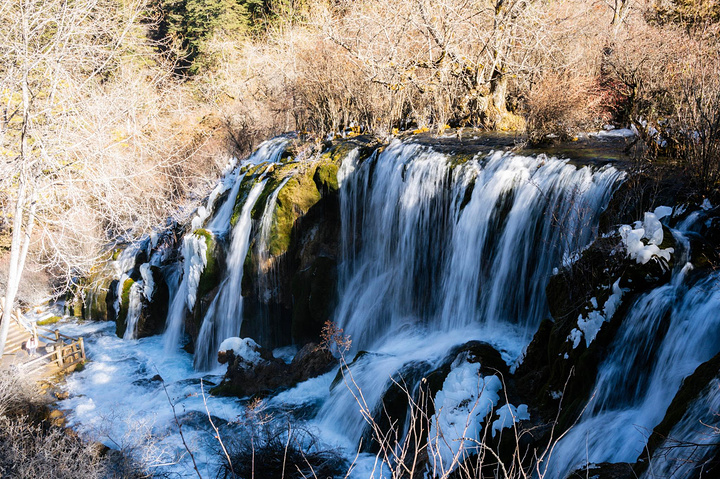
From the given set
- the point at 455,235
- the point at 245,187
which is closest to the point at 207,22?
the point at 245,187

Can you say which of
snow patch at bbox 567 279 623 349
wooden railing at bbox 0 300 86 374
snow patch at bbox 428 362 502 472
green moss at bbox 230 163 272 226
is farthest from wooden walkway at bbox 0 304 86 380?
snow patch at bbox 567 279 623 349

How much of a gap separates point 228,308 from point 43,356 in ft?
13.8

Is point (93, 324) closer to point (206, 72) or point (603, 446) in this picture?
point (603, 446)

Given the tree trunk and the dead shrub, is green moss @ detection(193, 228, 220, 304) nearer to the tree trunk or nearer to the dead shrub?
the tree trunk

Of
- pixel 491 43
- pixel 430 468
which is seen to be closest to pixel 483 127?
pixel 491 43

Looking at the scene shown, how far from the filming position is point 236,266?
12.3 meters

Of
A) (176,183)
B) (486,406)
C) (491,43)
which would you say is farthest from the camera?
(176,183)

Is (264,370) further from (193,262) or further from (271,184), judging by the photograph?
(271,184)

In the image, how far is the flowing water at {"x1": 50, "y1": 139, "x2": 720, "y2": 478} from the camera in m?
4.44

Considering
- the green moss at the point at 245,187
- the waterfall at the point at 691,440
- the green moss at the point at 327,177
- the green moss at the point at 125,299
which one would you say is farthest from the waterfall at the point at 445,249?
the green moss at the point at 125,299

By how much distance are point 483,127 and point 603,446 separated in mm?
9654

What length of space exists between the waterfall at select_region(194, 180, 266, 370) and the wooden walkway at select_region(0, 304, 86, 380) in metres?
2.96

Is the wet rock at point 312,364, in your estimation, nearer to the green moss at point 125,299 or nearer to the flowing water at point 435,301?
the flowing water at point 435,301

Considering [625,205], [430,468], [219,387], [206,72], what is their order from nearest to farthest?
[430,468] < [625,205] < [219,387] < [206,72]
